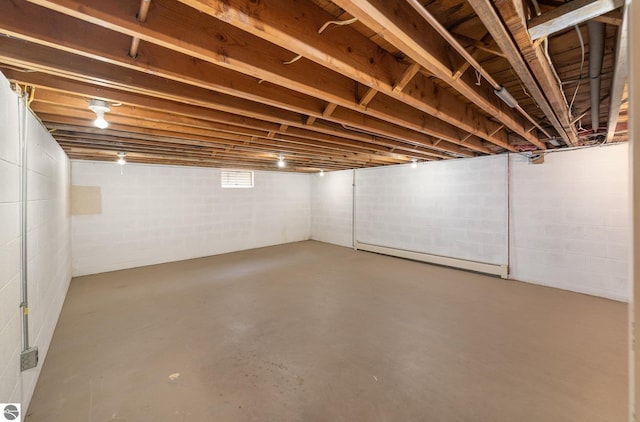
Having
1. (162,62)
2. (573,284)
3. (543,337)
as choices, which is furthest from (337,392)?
(573,284)

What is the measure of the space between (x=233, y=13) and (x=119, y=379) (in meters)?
2.52

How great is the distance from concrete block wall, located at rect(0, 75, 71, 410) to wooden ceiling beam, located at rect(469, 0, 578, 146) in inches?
95.8

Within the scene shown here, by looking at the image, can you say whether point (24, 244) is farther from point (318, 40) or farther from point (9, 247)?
point (318, 40)

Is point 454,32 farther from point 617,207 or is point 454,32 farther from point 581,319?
point 617,207

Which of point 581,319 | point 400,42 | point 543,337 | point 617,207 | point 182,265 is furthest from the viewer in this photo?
point 182,265

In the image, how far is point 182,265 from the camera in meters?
5.14

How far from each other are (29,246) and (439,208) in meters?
5.46

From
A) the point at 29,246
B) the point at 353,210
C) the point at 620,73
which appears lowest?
the point at 29,246

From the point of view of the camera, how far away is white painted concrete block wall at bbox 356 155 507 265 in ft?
14.5

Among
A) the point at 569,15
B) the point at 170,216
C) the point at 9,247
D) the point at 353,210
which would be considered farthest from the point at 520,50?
the point at 170,216

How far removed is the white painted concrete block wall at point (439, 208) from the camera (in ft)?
14.5

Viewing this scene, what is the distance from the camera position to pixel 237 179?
6.42 meters

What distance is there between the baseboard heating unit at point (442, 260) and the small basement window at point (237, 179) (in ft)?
10.4

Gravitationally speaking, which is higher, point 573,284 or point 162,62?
point 162,62
